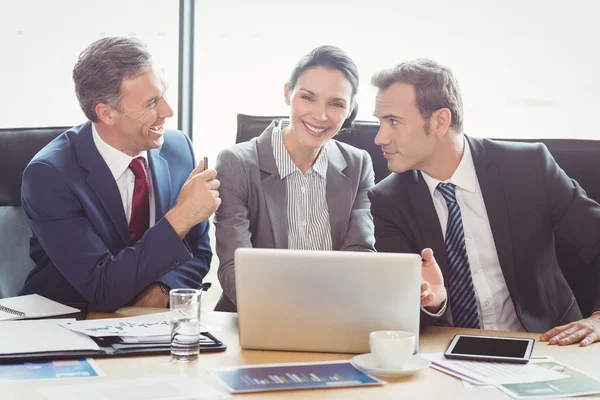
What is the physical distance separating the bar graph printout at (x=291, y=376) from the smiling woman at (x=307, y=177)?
36.0 inches

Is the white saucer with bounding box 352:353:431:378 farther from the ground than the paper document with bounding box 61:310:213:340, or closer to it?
farther from the ground

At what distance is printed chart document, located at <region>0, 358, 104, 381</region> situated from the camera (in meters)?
1.46

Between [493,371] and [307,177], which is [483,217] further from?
[493,371]

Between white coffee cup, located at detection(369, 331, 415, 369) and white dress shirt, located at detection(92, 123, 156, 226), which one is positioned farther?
white dress shirt, located at detection(92, 123, 156, 226)

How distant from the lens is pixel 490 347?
168 centimetres

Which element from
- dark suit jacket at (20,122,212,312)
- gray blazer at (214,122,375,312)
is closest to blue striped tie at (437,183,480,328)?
gray blazer at (214,122,375,312)

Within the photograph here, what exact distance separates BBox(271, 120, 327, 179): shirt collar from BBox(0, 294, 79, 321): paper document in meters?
0.83

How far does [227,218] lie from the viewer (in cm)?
238

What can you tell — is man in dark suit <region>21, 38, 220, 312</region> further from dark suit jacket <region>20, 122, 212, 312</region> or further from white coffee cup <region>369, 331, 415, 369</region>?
white coffee cup <region>369, 331, 415, 369</region>

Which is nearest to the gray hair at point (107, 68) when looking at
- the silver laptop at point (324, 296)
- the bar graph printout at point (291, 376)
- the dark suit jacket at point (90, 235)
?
the dark suit jacket at point (90, 235)

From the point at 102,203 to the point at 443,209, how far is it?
3.24 ft

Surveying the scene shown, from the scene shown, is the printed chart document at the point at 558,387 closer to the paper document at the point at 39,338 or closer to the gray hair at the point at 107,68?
the paper document at the point at 39,338

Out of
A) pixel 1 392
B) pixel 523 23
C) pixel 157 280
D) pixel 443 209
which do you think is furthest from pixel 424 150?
pixel 523 23

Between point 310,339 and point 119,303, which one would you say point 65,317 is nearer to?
point 119,303
